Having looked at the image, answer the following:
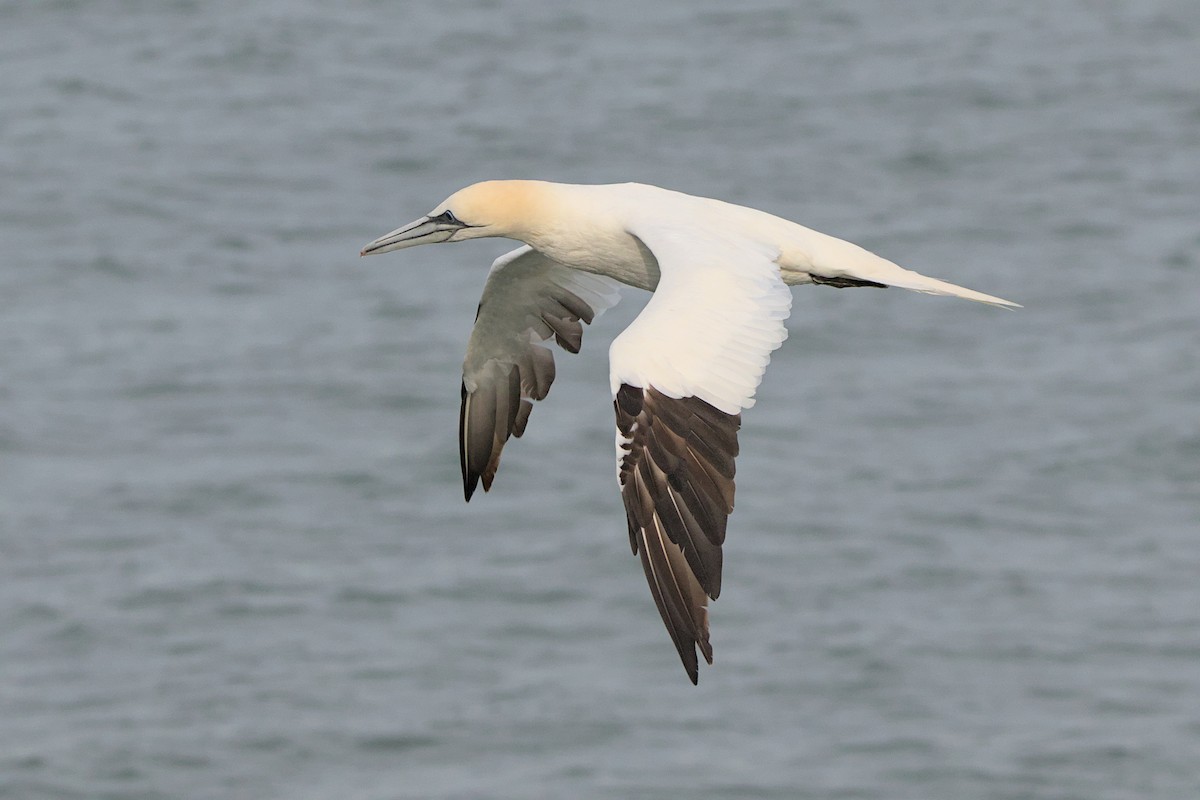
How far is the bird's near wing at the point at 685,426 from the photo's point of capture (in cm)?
791

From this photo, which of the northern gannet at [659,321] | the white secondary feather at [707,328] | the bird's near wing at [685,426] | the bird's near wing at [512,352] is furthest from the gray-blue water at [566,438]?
the bird's near wing at [685,426]

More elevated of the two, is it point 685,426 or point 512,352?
point 685,426

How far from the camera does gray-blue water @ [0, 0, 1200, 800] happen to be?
17875 millimetres

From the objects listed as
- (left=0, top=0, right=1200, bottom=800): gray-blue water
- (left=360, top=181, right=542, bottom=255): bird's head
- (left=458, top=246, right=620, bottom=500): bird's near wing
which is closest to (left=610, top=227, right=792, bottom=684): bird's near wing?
(left=360, top=181, right=542, bottom=255): bird's head

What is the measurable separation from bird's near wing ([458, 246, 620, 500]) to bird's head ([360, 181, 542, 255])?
2.68 feet

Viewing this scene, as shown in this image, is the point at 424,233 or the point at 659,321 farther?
the point at 424,233

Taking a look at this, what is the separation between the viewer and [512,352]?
1109 cm

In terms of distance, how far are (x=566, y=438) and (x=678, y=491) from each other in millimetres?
13803

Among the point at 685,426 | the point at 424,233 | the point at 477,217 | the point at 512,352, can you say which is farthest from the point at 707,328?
the point at 512,352

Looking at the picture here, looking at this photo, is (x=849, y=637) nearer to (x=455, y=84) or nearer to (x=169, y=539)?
(x=169, y=539)

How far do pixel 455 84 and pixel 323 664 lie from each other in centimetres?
1428

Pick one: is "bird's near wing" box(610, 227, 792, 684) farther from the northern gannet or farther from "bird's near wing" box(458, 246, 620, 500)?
"bird's near wing" box(458, 246, 620, 500)

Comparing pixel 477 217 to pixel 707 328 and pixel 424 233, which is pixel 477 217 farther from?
pixel 707 328

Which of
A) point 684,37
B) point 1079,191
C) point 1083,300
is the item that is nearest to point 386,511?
point 1083,300
